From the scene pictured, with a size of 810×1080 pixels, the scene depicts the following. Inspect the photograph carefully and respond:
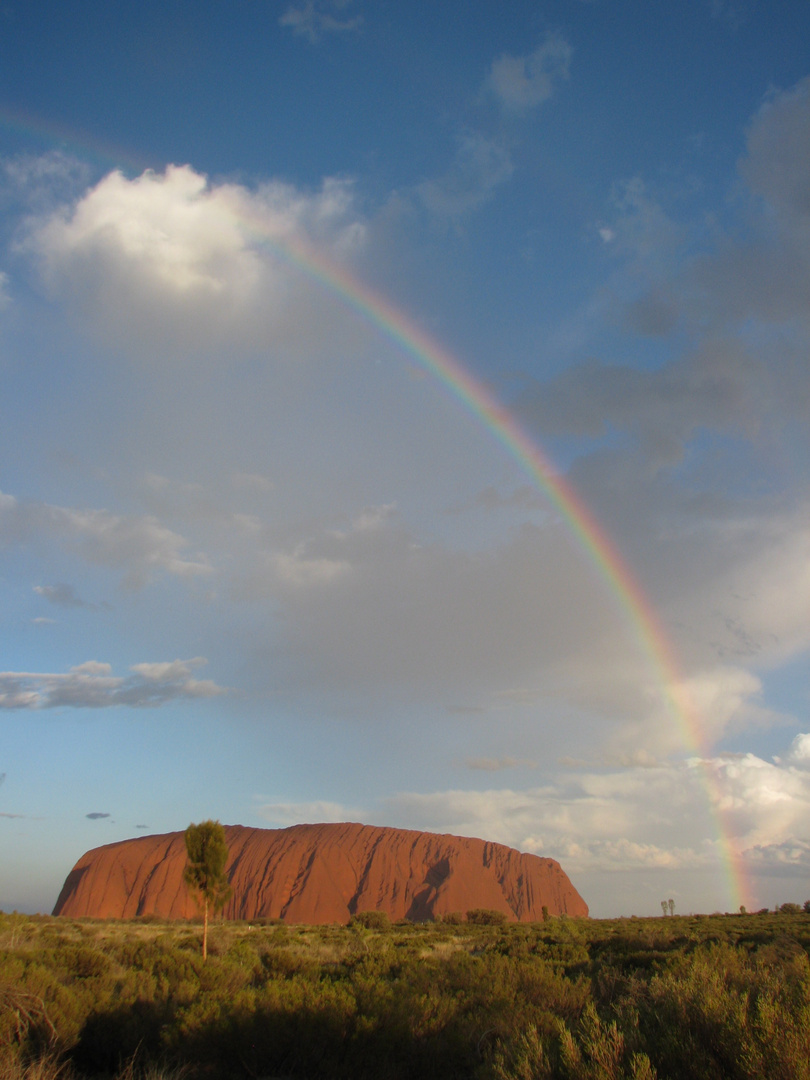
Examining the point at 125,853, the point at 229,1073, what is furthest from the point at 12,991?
the point at 125,853

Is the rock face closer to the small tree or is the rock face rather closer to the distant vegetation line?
the small tree

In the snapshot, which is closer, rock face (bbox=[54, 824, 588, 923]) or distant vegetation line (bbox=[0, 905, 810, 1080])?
distant vegetation line (bbox=[0, 905, 810, 1080])

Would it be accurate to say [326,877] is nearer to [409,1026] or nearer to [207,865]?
[207,865]

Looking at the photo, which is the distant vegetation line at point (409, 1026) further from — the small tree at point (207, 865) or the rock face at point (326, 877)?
the rock face at point (326, 877)

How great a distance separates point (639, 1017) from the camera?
6.99m

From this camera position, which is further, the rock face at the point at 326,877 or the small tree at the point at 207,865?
the rock face at the point at 326,877

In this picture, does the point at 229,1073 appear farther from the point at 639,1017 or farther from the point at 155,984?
the point at 639,1017

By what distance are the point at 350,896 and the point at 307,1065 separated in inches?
4029

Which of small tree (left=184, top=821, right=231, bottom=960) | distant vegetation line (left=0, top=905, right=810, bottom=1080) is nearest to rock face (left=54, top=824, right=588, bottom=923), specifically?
small tree (left=184, top=821, right=231, bottom=960)

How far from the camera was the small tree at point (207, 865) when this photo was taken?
2452cm

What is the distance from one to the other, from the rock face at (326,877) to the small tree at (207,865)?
74496mm

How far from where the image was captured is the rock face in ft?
310

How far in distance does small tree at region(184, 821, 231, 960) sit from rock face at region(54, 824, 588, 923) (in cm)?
7450

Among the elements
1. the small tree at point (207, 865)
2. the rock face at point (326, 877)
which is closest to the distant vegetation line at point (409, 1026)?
the small tree at point (207, 865)
